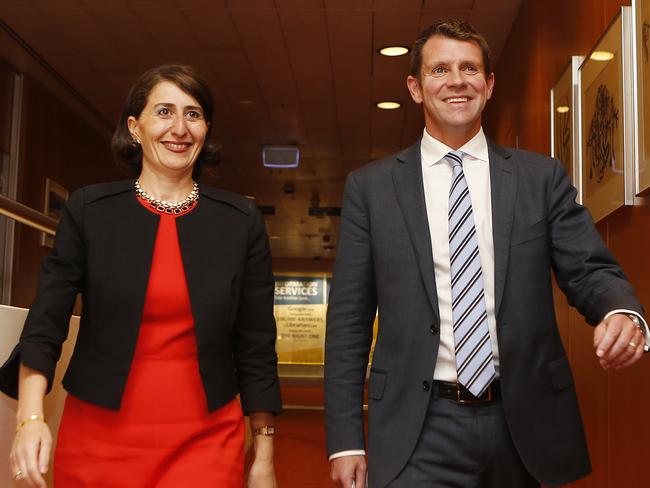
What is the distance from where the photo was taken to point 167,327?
209cm

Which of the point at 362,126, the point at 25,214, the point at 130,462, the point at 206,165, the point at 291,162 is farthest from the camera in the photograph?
the point at 291,162

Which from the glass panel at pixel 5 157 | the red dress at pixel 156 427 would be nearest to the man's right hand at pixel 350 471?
the red dress at pixel 156 427

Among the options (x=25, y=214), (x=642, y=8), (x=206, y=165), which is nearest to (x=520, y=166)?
(x=206, y=165)

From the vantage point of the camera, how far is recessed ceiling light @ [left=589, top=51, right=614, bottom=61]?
3.88 metres

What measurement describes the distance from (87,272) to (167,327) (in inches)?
9.5

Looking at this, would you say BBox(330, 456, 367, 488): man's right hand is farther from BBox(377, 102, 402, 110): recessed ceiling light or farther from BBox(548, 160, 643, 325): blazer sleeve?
BBox(377, 102, 402, 110): recessed ceiling light

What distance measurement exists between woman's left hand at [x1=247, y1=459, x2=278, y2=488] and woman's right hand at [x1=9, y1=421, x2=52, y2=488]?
1.71ft

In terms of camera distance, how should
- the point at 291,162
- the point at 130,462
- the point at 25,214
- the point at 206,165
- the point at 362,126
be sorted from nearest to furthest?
the point at 130,462
the point at 206,165
the point at 25,214
the point at 362,126
the point at 291,162

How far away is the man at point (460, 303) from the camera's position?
81.1 inches

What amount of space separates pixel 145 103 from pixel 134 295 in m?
0.52

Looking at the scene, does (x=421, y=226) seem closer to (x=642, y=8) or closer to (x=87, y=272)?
(x=87, y=272)

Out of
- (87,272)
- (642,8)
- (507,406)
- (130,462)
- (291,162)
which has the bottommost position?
(130,462)

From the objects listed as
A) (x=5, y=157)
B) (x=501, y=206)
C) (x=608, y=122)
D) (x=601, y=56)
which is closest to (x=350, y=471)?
(x=501, y=206)

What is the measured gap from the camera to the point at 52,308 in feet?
6.83
